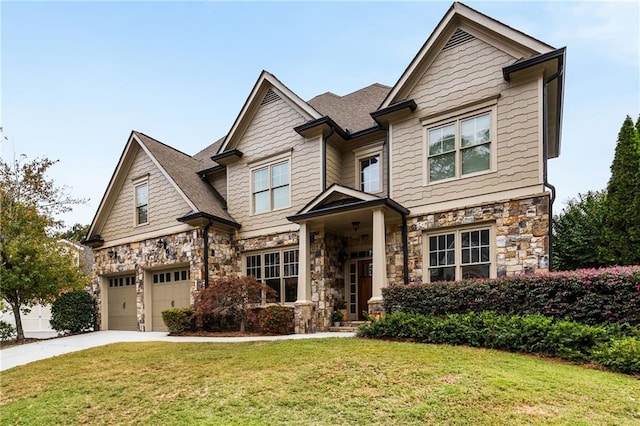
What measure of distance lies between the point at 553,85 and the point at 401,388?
8.66 meters

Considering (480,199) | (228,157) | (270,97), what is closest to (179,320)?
(228,157)

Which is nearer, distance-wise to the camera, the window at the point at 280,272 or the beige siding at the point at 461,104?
the beige siding at the point at 461,104

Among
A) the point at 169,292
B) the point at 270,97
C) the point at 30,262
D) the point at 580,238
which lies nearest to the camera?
the point at 30,262

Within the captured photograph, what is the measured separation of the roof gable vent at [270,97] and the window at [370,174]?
3702mm

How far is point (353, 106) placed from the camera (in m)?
14.1

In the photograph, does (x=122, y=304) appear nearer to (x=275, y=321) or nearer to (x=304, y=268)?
(x=275, y=321)

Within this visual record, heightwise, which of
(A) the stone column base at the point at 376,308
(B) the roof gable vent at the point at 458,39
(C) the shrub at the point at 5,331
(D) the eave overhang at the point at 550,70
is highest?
(B) the roof gable vent at the point at 458,39

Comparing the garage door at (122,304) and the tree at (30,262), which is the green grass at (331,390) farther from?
the garage door at (122,304)

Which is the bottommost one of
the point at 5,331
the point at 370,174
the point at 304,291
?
the point at 5,331

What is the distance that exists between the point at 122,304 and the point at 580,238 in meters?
17.6

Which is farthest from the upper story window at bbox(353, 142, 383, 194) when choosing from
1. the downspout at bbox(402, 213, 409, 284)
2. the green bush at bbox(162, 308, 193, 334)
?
the green bush at bbox(162, 308, 193, 334)

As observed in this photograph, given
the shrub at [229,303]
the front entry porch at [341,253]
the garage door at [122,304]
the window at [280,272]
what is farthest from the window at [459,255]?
the garage door at [122,304]

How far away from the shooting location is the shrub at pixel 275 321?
1048 centimetres

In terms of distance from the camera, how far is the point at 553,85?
947 centimetres
